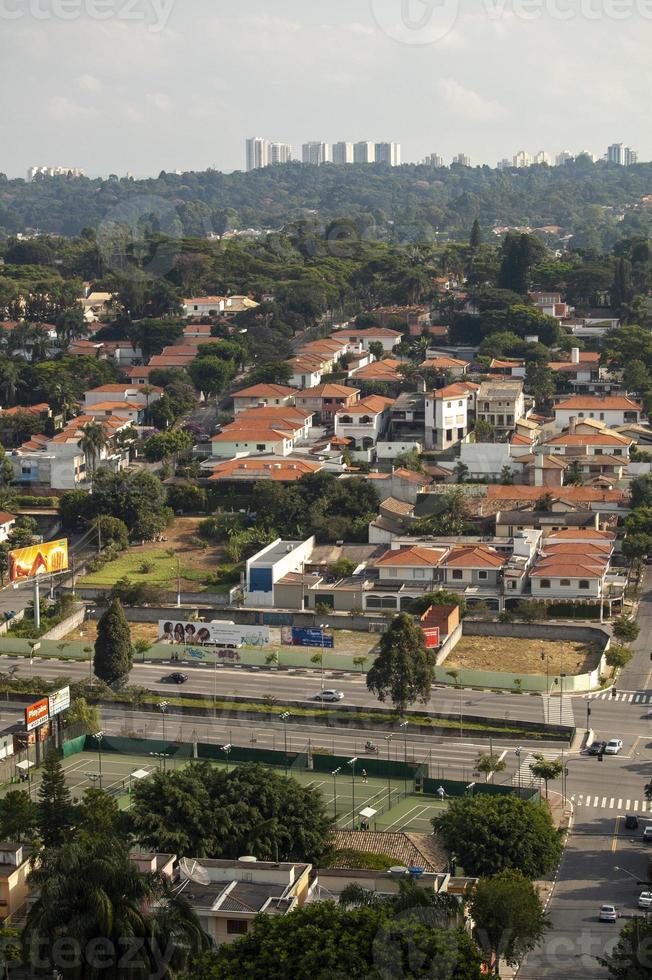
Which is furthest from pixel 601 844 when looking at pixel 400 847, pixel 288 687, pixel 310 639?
pixel 310 639

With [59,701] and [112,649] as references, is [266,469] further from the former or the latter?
[59,701]

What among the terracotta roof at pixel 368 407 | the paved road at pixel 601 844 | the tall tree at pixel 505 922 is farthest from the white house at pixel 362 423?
the tall tree at pixel 505 922

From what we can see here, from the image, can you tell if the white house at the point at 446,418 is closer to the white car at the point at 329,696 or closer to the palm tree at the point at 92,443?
the palm tree at the point at 92,443

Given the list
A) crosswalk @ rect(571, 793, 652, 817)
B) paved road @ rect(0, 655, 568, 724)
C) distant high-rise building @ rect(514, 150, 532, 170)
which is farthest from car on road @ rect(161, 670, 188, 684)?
distant high-rise building @ rect(514, 150, 532, 170)

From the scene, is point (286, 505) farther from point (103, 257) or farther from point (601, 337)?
point (103, 257)

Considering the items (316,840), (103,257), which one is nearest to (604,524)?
(316,840)

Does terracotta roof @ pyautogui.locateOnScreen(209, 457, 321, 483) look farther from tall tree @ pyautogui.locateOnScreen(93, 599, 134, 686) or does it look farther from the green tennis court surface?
the green tennis court surface
